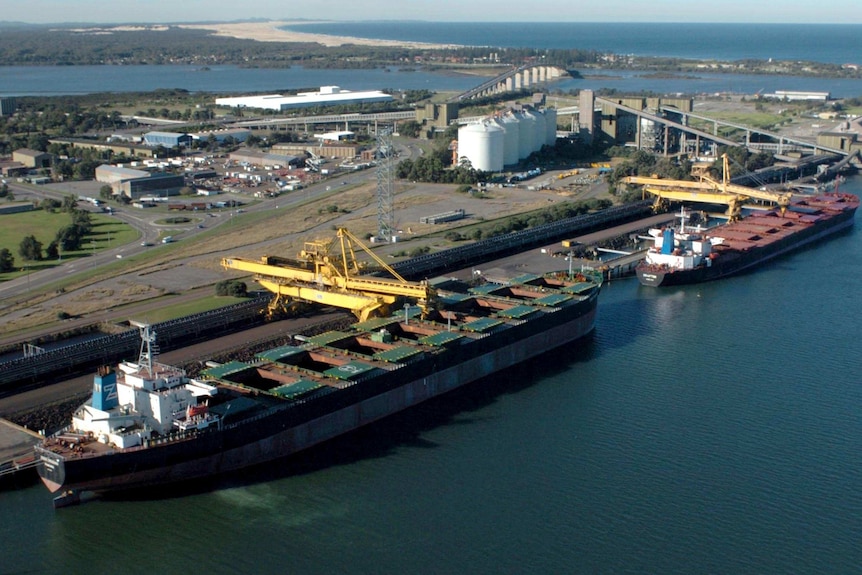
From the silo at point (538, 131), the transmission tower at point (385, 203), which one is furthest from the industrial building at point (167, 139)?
the silo at point (538, 131)

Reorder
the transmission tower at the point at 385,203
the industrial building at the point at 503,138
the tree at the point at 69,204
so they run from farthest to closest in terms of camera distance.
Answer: the industrial building at the point at 503,138 < the tree at the point at 69,204 < the transmission tower at the point at 385,203

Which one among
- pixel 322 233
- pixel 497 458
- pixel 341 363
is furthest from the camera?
pixel 322 233

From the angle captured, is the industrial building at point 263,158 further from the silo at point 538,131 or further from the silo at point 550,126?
the silo at point 550,126

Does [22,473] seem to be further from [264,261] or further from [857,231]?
[857,231]

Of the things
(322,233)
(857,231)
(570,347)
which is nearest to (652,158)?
(857,231)

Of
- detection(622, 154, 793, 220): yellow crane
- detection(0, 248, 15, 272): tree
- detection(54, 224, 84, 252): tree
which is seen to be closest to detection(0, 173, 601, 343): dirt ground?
detection(54, 224, 84, 252): tree
